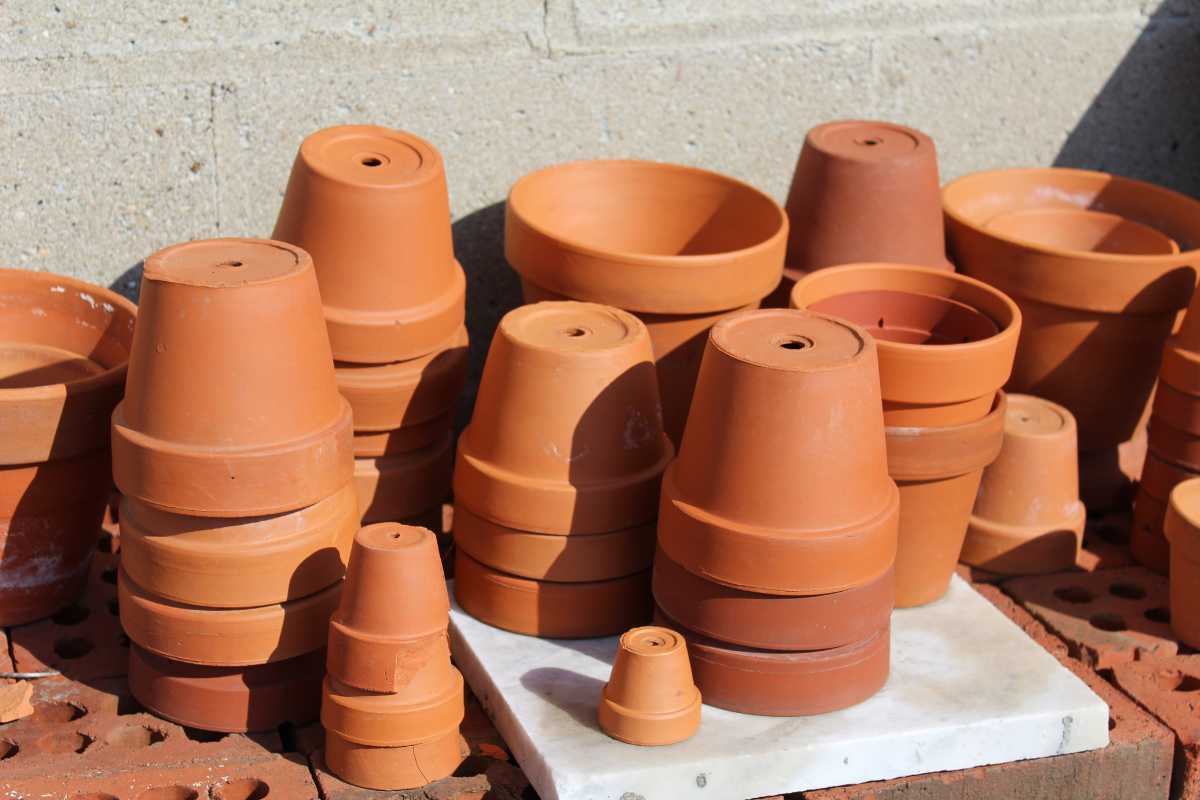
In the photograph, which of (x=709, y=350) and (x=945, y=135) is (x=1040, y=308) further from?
(x=709, y=350)

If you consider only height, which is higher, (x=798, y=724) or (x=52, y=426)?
(x=52, y=426)

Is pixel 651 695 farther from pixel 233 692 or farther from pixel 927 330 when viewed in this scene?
pixel 927 330

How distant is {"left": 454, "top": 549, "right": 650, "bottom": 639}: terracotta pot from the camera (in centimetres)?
313

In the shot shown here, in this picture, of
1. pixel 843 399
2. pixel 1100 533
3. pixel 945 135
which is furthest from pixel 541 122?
pixel 1100 533

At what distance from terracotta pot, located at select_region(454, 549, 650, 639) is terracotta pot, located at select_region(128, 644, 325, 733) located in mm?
363

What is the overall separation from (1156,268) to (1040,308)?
0.92ft

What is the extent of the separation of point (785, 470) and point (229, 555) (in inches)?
39.8

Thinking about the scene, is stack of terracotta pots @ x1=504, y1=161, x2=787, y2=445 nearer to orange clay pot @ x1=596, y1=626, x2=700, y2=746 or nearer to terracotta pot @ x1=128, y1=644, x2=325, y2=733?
orange clay pot @ x1=596, y1=626, x2=700, y2=746

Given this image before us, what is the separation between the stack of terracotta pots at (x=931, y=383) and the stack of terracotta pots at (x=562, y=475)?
0.49m

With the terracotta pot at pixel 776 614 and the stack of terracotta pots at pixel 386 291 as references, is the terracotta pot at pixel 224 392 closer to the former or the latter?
the stack of terracotta pots at pixel 386 291

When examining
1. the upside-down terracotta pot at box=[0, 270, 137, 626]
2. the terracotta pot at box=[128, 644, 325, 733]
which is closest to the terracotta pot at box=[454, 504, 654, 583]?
the terracotta pot at box=[128, 644, 325, 733]

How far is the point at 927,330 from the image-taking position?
3559 mm

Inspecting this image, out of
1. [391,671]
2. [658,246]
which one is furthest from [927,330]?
[391,671]

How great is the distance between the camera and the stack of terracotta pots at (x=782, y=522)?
278cm
